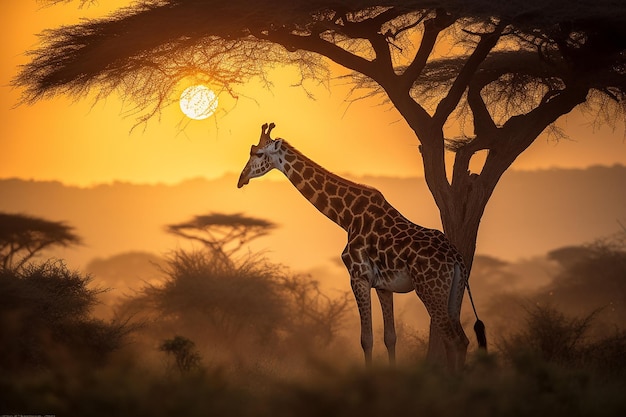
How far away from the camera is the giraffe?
43.1 feet

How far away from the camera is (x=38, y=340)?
14219 mm

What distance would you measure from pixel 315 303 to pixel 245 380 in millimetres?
14624

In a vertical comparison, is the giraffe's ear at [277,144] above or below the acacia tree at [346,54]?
below

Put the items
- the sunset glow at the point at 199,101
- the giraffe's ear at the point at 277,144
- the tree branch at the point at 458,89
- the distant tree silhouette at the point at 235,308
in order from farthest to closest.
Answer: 1. the distant tree silhouette at the point at 235,308
2. the sunset glow at the point at 199,101
3. the tree branch at the point at 458,89
4. the giraffe's ear at the point at 277,144

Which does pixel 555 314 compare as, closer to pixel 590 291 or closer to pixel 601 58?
pixel 601 58

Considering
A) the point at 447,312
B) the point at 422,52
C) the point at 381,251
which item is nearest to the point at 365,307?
the point at 381,251

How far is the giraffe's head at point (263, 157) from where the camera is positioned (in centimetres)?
1444

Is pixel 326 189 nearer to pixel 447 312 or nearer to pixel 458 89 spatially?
pixel 447 312

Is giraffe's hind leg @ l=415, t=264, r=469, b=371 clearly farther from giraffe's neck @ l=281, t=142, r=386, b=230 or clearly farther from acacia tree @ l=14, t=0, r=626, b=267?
acacia tree @ l=14, t=0, r=626, b=267

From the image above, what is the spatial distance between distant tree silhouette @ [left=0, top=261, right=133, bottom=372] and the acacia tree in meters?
2.52

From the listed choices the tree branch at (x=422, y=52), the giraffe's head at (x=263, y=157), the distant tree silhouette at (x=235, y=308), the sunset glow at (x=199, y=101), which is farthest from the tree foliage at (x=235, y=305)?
the giraffe's head at (x=263, y=157)

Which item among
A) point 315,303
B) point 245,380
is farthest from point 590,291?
point 245,380

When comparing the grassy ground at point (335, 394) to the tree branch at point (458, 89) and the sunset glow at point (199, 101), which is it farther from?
the sunset glow at point (199, 101)

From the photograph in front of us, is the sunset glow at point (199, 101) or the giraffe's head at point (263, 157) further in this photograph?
the sunset glow at point (199, 101)
